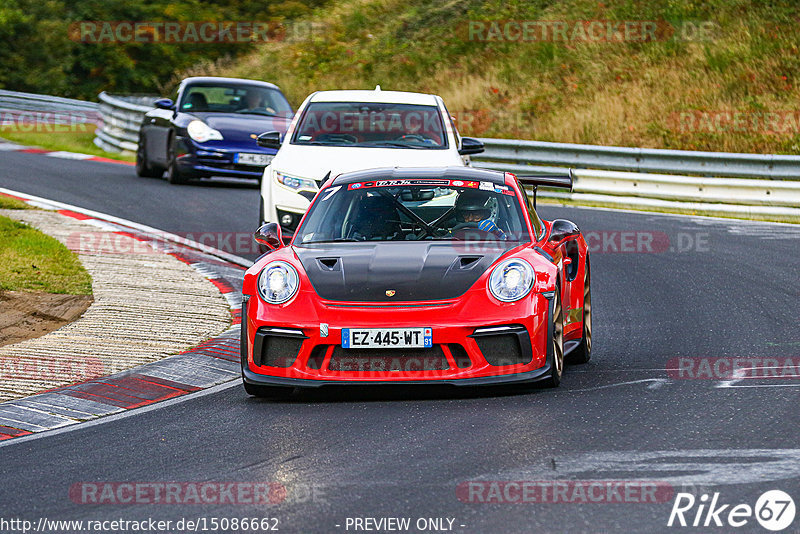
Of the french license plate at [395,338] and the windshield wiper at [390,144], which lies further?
the windshield wiper at [390,144]

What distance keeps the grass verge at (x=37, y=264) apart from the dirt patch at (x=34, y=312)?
0.78ft

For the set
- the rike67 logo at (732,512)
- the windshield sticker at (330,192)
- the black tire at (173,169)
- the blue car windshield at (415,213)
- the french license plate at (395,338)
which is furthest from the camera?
the black tire at (173,169)

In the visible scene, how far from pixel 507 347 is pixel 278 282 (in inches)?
53.6

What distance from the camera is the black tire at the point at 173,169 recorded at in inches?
776

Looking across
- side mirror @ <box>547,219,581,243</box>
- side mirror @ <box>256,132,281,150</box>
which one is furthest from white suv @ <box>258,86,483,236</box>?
side mirror @ <box>547,219,581,243</box>

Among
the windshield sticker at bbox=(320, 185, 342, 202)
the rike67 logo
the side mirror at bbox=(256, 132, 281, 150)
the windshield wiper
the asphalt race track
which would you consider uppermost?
the windshield sticker at bbox=(320, 185, 342, 202)

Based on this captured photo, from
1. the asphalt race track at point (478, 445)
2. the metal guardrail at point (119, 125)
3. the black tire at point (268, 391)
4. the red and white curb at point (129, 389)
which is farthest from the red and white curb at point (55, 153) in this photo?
the black tire at point (268, 391)

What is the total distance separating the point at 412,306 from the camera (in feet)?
23.9

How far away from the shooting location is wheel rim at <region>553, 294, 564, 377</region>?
7.52 meters

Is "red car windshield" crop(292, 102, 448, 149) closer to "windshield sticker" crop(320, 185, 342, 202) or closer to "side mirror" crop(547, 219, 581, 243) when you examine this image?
"windshield sticker" crop(320, 185, 342, 202)

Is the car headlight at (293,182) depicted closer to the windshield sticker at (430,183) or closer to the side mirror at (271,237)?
the windshield sticker at (430,183)

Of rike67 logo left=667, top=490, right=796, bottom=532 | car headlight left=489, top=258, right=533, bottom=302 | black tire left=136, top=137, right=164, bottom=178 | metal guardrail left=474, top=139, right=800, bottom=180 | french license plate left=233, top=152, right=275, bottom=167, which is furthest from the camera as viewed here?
black tire left=136, top=137, right=164, bottom=178

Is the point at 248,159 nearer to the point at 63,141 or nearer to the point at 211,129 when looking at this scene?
the point at 211,129

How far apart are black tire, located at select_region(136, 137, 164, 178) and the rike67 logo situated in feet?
54.3
